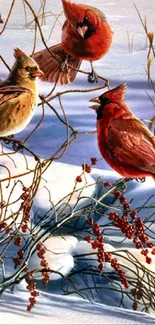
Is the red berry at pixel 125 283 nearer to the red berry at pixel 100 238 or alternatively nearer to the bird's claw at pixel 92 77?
the red berry at pixel 100 238

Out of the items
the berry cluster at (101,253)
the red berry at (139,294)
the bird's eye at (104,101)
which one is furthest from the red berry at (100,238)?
the bird's eye at (104,101)

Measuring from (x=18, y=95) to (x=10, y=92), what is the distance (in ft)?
0.04

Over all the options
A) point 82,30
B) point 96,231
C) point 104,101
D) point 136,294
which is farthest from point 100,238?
point 82,30

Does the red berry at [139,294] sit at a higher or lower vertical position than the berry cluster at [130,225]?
lower

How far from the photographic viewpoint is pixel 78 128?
138cm

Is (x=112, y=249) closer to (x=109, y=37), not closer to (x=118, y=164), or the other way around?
(x=118, y=164)

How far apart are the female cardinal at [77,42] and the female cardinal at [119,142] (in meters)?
0.07

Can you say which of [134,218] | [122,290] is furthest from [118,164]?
[122,290]

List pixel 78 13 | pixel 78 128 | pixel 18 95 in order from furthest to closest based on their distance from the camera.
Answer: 1. pixel 78 128
2. pixel 78 13
3. pixel 18 95

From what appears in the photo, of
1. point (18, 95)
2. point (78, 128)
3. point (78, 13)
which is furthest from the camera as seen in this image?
point (78, 128)

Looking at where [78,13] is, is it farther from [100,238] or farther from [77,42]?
[100,238]

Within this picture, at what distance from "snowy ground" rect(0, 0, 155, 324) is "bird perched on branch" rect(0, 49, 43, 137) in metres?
0.14

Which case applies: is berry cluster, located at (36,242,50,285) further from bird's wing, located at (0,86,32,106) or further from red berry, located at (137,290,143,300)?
bird's wing, located at (0,86,32,106)

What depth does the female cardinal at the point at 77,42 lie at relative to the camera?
123cm
